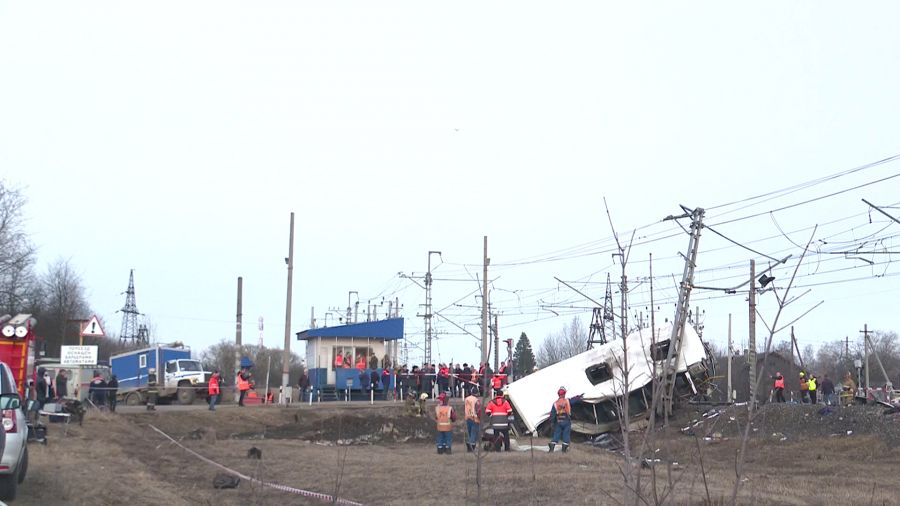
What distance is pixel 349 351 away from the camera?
4475cm

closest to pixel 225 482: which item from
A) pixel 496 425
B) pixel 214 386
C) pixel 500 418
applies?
pixel 496 425

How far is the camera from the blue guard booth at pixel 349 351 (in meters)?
44.4

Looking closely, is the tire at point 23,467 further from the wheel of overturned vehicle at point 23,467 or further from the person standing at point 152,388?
the person standing at point 152,388

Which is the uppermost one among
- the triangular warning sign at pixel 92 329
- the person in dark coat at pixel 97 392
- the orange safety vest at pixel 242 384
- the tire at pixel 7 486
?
the triangular warning sign at pixel 92 329

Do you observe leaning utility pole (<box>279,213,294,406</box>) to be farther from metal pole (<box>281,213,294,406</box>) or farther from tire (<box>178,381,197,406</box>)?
tire (<box>178,381,197,406</box>)

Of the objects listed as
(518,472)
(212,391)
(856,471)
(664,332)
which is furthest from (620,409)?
(212,391)

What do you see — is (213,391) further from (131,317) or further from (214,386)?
(131,317)

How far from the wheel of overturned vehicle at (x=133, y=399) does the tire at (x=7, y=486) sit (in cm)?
3519

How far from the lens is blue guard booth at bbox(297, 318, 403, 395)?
4441 cm

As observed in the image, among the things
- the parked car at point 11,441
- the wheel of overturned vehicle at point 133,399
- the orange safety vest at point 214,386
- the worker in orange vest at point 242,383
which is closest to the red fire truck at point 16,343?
the parked car at point 11,441

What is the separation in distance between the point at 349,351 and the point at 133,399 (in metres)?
10.6

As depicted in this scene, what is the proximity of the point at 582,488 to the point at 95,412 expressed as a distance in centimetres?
2167

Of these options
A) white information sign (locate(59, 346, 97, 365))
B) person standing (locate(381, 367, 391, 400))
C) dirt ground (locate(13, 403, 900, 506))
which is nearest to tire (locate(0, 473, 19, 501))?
dirt ground (locate(13, 403, 900, 506))

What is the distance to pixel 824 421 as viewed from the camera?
92.0 feet
